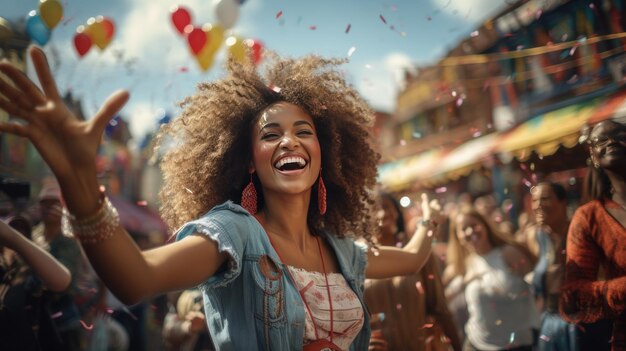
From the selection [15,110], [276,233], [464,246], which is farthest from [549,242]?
[15,110]

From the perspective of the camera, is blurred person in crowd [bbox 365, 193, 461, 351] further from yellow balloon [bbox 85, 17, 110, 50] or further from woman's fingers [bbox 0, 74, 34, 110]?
yellow balloon [bbox 85, 17, 110, 50]

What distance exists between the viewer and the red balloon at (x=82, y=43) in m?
5.37

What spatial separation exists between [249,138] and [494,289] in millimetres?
3047

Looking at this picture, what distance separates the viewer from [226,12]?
5352 millimetres

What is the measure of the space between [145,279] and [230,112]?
112 centimetres

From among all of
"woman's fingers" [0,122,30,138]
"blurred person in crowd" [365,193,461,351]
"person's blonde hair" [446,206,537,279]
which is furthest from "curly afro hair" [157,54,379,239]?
"person's blonde hair" [446,206,537,279]

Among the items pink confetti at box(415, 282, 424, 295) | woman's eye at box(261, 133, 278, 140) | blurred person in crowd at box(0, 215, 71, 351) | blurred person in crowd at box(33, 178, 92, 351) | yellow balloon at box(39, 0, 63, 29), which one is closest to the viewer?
woman's eye at box(261, 133, 278, 140)

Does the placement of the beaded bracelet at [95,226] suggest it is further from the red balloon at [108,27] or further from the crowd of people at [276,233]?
the red balloon at [108,27]

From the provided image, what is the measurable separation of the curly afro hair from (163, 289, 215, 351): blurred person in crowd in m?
1.99

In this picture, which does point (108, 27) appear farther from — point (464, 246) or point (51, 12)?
point (464, 246)

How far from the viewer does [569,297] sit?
7.98ft

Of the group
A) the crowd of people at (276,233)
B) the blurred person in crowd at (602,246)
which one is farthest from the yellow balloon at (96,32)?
the blurred person in crowd at (602,246)

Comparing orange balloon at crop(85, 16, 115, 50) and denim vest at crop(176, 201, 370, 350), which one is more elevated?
orange balloon at crop(85, 16, 115, 50)

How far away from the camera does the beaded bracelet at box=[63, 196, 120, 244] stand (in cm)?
131
